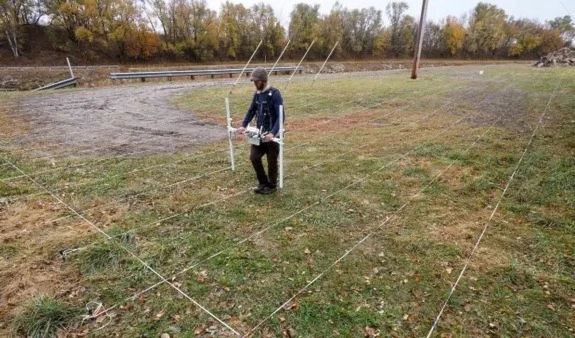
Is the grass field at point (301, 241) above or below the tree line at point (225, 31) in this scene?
below

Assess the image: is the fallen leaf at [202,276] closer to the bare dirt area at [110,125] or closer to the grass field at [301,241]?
the grass field at [301,241]

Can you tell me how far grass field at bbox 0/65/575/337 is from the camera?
310 centimetres

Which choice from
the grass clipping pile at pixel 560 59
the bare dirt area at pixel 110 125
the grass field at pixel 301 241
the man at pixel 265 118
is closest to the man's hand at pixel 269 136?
the man at pixel 265 118

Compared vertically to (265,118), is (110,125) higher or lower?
lower

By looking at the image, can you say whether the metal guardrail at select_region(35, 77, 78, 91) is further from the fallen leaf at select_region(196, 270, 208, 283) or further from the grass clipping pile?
the grass clipping pile

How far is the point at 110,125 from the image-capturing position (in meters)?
9.54

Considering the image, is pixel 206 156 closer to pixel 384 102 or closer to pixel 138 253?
pixel 138 253

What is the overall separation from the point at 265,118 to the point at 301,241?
1931 mm

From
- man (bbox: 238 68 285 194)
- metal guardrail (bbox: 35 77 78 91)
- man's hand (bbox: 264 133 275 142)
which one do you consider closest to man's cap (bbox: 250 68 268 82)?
man (bbox: 238 68 285 194)

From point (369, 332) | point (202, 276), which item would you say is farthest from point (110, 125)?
point (369, 332)

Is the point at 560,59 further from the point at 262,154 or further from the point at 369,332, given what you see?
the point at 369,332

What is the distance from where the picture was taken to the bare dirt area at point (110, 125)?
307 inches

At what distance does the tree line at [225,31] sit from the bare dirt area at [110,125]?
48.2 feet

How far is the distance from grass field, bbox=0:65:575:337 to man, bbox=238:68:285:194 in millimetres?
533
